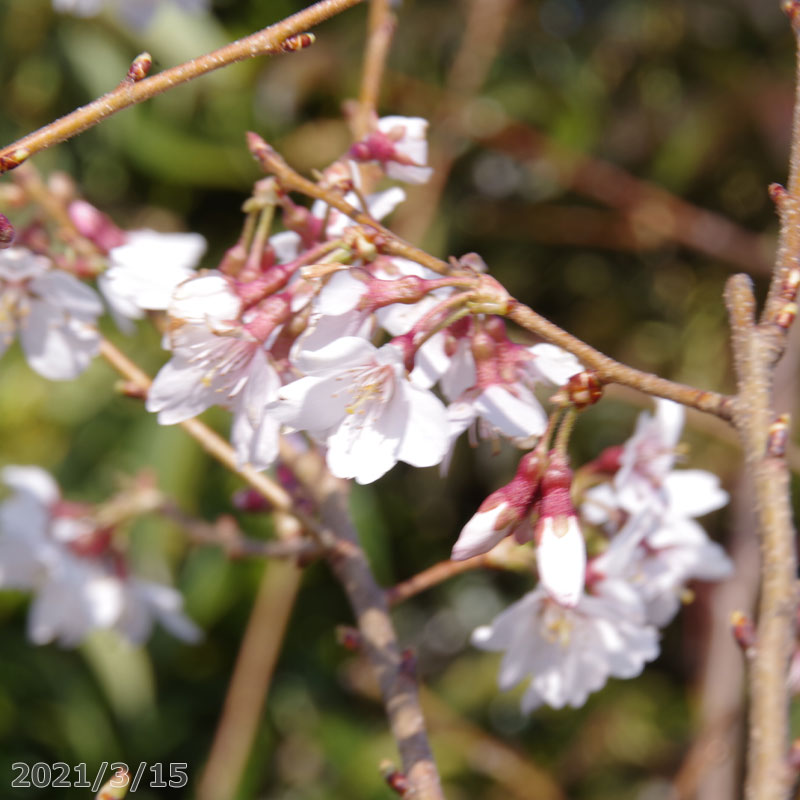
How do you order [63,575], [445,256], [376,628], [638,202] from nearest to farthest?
[376,628], [63,575], [445,256], [638,202]

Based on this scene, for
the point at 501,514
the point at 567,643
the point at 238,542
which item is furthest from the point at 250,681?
the point at 501,514

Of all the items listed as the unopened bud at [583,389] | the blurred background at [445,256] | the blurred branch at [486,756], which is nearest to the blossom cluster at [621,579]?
the unopened bud at [583,389]

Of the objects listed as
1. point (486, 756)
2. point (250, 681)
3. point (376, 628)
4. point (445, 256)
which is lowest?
point (486, 756)

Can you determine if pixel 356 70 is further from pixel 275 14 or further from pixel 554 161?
pixel 554 161

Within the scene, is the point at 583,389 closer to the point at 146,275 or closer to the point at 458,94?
the point at 146,275

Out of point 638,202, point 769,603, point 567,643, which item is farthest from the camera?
point 638,202

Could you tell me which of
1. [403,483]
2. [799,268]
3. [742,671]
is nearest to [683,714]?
[742,671]

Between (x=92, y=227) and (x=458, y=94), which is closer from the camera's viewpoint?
(x=92, y=227)

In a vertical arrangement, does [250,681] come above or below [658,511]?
below
